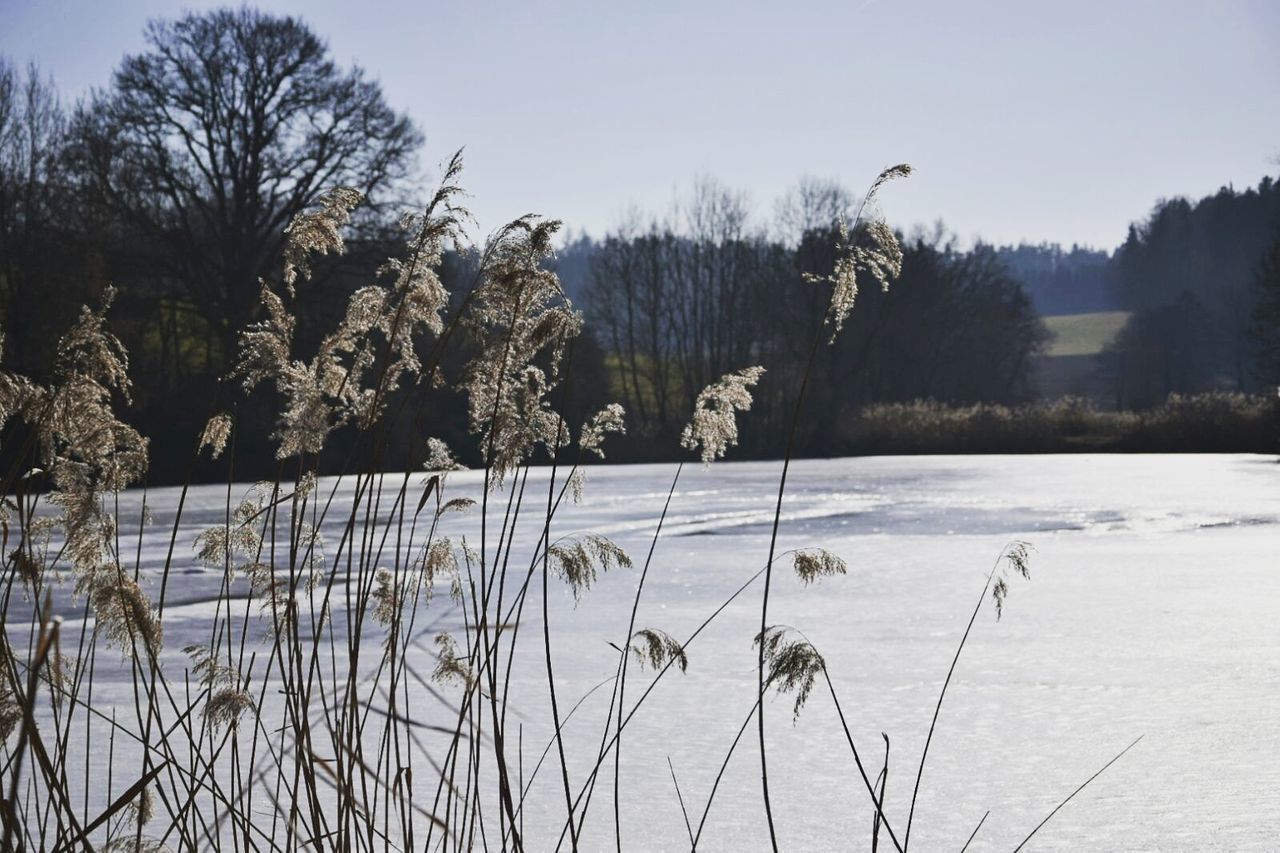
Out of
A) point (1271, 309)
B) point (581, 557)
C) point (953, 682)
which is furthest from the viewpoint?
point (1271, 309)

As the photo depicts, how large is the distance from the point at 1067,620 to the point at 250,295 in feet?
68.4

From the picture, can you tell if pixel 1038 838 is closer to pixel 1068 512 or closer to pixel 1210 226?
pixel 1068 512

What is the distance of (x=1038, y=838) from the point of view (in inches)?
114

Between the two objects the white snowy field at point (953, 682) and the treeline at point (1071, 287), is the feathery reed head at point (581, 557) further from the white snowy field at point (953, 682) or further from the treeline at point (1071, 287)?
the treeline at point (1071, 287)

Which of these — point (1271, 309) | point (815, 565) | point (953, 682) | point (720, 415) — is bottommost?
point (953, 682)

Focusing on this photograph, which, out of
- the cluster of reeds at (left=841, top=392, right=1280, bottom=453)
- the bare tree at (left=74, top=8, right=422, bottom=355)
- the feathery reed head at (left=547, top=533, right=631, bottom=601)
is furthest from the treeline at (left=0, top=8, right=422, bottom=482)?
the feathery reed head at (left=547, top=533, right=631, bottom=601)

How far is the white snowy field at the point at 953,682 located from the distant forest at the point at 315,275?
162 centimetres

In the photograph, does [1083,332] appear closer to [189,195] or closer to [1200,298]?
[1200,298]

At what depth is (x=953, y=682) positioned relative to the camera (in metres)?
4.59

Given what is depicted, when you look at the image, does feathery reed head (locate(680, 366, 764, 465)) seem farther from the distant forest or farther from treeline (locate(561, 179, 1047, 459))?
treeline (locate(561, 179, 1047, 459))

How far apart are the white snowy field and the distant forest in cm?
162

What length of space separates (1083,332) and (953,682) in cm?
8614

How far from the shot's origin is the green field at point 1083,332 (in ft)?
256

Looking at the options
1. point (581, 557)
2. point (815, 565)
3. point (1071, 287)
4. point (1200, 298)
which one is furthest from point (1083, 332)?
point (581, 557)
